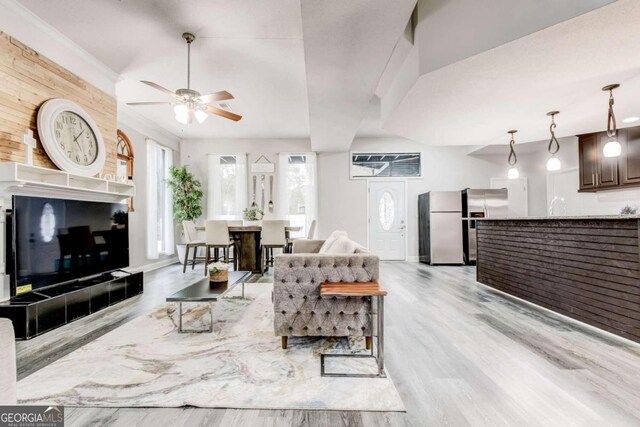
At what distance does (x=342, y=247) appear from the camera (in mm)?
2564

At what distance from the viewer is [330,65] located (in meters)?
3.07

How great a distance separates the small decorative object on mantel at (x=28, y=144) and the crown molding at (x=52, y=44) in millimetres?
902

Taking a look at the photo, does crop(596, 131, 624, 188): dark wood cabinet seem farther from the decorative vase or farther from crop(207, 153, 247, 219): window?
crop(207, 153, 247, 219): window

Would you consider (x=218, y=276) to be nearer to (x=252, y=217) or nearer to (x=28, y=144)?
(x=28, y=144)

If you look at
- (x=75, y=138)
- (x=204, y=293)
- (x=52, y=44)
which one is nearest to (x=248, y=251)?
(x=204, y=293)

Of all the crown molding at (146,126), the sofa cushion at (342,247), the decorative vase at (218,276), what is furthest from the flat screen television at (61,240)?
the sofa cushion at (342,247)

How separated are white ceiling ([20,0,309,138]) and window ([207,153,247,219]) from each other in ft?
7.62

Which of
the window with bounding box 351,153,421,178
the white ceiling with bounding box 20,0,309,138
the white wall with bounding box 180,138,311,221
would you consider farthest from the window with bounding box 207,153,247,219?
the window with bounding box 351,153,421,178

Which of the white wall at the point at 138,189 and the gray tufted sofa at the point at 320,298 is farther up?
the white wall at the point at 138,189

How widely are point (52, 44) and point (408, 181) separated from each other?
21.7 ft

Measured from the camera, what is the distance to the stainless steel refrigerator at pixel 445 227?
652 cm

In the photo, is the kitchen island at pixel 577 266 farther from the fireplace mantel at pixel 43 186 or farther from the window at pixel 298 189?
the fireplace mantel at pixel 43 186

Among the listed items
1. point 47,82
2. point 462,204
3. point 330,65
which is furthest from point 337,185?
point 47,82

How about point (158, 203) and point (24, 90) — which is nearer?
point (24, 90)
